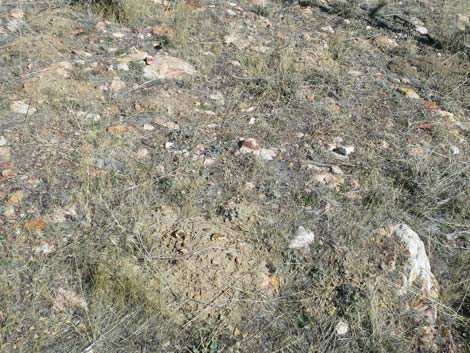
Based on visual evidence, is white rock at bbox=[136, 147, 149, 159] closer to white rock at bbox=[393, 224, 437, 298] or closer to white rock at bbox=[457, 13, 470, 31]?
white rock at bbox=[393, 224, 437, 298]

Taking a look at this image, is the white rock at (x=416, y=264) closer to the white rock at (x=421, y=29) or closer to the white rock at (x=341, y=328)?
the white rock at (x=341, y=328)

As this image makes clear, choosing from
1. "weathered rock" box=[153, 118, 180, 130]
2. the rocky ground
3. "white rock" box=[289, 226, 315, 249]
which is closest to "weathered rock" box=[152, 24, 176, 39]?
the rocky ground

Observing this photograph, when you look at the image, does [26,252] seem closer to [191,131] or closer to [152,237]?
[152,237]

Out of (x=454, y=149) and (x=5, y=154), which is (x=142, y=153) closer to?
(x=5, y=154)

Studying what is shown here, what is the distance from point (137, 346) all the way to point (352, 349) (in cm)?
78

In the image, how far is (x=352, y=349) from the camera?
1.97m

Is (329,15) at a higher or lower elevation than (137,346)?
higher

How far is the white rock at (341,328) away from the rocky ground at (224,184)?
0.04 ft

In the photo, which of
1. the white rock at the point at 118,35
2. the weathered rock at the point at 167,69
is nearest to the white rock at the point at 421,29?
the weathered rock at the point at 167,69

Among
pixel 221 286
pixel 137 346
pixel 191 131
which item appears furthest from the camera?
pixel 191 131

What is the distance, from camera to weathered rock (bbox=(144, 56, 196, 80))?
10.7 feet

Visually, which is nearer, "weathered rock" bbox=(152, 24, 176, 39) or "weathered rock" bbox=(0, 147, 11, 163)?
"weathered rock" bbox=(0, 147, 11, 163)

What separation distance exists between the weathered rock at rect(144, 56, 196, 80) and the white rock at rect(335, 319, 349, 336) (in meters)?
1.88

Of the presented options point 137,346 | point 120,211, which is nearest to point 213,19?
point 120,211
